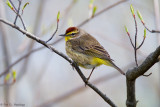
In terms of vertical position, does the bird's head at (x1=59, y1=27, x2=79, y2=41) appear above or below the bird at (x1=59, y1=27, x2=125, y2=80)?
above

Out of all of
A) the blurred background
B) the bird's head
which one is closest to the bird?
the bird's head

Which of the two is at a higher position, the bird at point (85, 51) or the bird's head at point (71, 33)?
the bird's head at point (71, 33)

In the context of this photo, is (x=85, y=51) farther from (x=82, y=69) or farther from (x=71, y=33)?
(x=82, y=69)

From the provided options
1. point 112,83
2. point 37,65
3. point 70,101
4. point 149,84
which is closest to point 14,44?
point 37,65

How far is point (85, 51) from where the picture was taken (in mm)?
4895

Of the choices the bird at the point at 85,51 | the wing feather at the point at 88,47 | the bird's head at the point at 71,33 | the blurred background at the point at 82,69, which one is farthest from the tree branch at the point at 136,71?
the blurred background at the point at 82,69

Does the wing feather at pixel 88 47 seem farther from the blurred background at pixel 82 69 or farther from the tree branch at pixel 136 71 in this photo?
the blurred background at pixel 82 69

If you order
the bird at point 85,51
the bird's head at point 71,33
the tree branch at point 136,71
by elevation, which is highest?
the bird's head at point 71,33

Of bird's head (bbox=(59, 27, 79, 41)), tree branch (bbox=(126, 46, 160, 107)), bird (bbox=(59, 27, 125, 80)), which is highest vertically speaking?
bird's head (bbox=(59, 27, 79, 41))

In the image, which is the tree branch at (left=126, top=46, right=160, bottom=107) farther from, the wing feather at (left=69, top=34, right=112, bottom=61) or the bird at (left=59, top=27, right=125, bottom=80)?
the wing feather at (left=69, top=34, right=112, bottom=61)

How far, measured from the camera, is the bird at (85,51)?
179 inches

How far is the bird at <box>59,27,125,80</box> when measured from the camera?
14.9 feet

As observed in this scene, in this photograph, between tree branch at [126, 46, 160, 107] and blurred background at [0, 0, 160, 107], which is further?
blurred background at [0, 0, 160, 107]

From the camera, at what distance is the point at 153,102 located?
25.9ft
